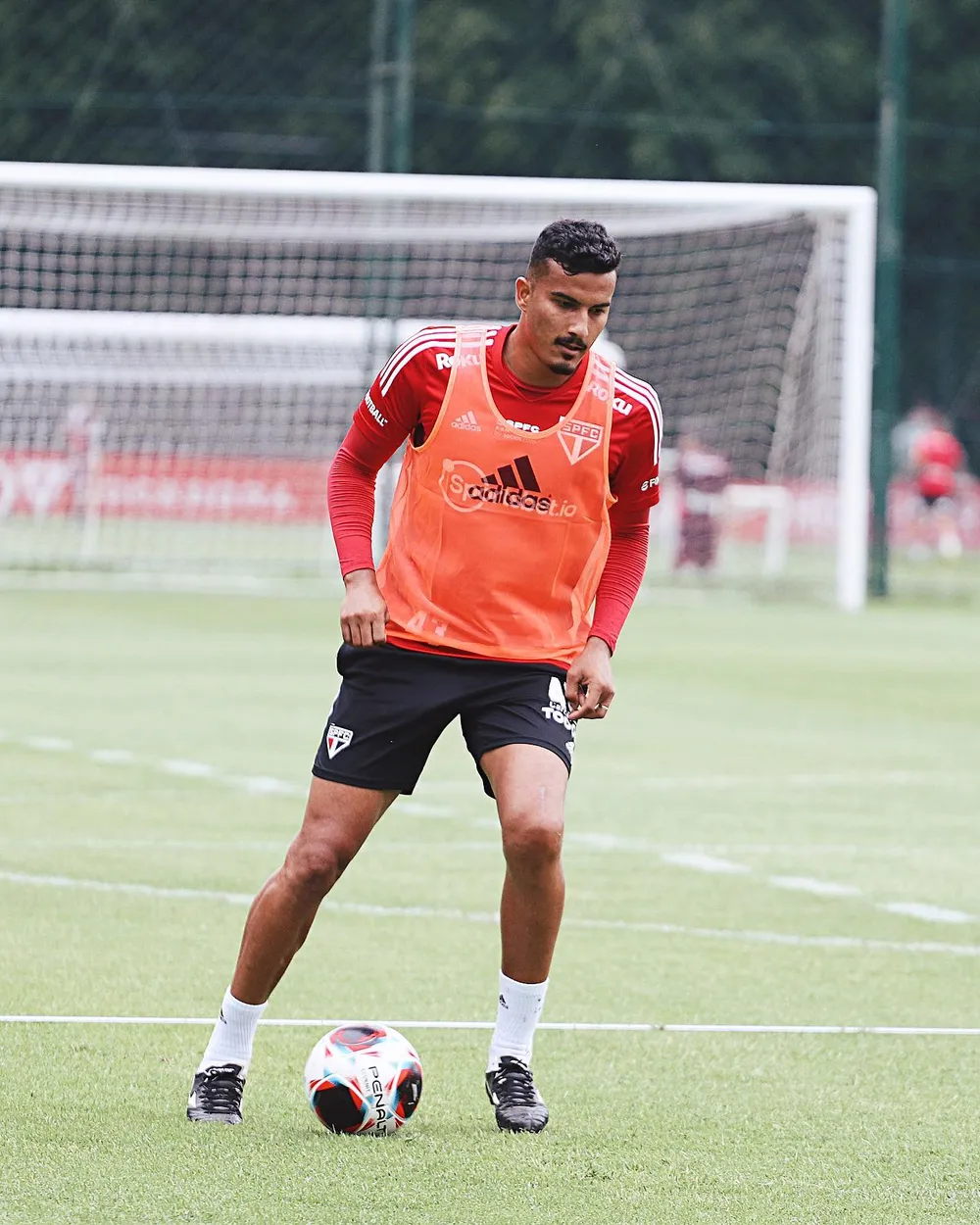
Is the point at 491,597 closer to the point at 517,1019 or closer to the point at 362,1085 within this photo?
the point at 517,1019

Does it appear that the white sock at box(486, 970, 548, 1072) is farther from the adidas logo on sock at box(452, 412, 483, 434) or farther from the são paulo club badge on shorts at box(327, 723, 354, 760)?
the adidas logo on sock at box(452, 412, 483, 434)

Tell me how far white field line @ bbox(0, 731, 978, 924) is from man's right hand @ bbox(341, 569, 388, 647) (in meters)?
3.35

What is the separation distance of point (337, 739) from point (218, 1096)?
32.4 inches

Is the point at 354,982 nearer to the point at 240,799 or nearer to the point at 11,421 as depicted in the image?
the point at 240,799

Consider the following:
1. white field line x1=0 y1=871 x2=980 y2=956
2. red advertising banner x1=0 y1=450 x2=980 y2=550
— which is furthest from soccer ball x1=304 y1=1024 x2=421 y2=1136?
red advertising banner x1=0 y1=450 x2=980 y2=550

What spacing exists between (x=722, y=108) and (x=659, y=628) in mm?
24389

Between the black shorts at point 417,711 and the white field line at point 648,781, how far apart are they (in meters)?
3.06

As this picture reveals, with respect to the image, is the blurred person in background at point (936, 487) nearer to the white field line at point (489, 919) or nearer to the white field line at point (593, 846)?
the white field line at point (593, 846)

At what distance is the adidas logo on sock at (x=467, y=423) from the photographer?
5.30 meters

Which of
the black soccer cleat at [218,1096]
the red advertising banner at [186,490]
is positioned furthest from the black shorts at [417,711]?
the red advertising banner at [186,490]

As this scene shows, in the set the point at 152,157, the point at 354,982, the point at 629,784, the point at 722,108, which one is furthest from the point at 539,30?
the point at 354,982

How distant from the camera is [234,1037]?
17.0ft

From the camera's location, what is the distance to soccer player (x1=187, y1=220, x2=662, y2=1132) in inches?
204

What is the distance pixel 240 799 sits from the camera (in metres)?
10.3
